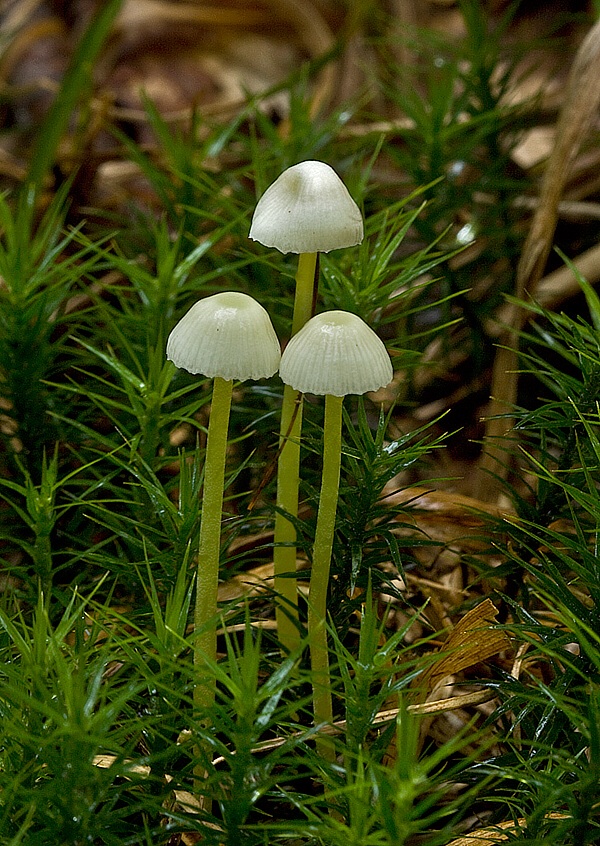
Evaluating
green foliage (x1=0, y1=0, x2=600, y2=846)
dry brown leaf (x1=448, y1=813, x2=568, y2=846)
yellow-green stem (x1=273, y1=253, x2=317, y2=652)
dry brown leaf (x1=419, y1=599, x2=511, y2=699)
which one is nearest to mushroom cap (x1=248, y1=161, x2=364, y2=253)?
yellow-green stem (x1=273, y1=253, x2=317, y2=652)

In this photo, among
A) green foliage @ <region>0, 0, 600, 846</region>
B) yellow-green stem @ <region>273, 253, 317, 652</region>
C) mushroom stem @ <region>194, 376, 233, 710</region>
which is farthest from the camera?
yellow-green stem @ <region>273, 253, 317, 652</region>

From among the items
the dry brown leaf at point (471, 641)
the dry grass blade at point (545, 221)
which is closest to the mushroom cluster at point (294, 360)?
the dry brown leaf at point (471, 641)

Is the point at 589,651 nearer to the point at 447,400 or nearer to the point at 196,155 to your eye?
the point at 447,400

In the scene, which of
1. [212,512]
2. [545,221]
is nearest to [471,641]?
[212,512]

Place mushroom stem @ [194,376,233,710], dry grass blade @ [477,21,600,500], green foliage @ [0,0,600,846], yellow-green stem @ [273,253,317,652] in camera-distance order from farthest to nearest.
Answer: dry grass blade @ [477,21,600,500], yellow-green stem @ [273,253,317,652], mushroom stem @ [194,376,233,710], green foliage @ [0,0,600,846]

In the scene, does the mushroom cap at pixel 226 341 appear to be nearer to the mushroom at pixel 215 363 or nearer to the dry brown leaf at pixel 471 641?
the mushroom at pixel 215 363

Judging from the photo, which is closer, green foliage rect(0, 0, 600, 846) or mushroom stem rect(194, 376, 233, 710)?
green foliage rect(0, 0, 600, 846)

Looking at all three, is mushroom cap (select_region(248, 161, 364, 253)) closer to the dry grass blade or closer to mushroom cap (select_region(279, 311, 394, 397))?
mushroom cap (select_region(279, 311, 394, 397))
